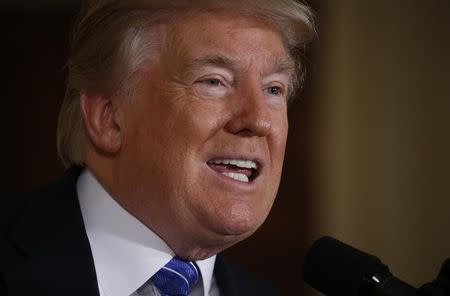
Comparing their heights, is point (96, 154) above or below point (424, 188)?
above

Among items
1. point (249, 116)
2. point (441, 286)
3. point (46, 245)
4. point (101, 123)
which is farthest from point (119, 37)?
point (441, 286)

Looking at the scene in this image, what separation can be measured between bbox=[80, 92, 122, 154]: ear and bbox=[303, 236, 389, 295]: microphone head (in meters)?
0.44

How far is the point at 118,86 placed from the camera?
132cm

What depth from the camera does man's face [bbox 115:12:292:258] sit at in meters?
1.25

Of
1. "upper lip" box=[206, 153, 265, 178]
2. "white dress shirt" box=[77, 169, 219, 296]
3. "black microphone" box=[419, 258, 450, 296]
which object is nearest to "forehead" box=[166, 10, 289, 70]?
"upper lip" box=[206, 153, 265, 178]

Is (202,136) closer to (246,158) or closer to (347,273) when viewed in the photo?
(246,158)

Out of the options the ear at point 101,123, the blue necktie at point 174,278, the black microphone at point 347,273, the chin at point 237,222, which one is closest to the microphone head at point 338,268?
the black microphone at point 347,273

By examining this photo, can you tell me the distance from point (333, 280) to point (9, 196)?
693 millimetres

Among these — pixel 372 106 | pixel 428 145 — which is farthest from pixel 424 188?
pixel 372 106

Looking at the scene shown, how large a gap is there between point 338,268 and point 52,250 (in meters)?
0.52

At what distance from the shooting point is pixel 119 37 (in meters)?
1.32

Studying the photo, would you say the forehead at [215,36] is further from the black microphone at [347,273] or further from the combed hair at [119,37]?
the black microphone at [347,273]

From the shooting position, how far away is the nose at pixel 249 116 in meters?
1.26

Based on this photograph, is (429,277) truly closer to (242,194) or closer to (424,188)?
(424,188)
